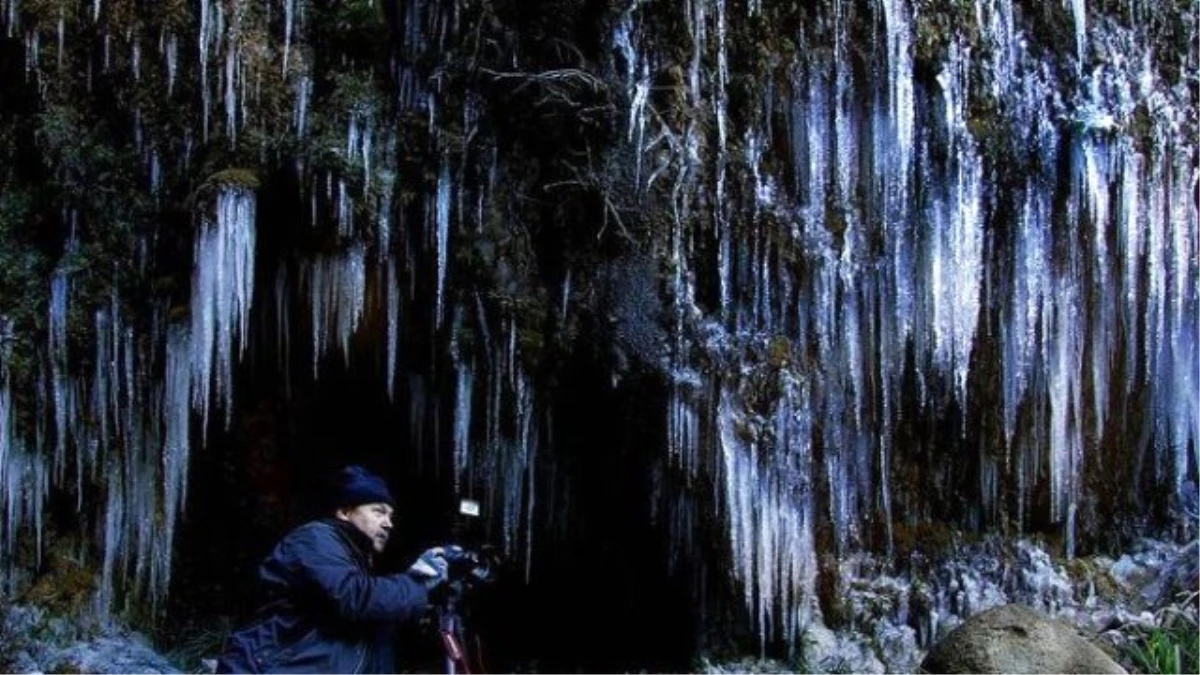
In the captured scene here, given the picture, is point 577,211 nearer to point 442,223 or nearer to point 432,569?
point 442,223

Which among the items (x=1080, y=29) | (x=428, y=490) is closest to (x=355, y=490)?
(x=428, y=490)

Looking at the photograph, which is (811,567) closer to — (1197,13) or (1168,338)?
(1168,338)

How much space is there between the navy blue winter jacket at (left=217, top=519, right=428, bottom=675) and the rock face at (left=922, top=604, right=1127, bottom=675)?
3057 mm

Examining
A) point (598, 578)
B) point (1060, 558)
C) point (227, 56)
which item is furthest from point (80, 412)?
point (1060, 558)

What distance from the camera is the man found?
167 inches

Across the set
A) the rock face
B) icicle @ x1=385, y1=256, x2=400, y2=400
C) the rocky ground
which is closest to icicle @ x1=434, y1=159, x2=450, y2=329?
icicle @ x1=385, y1=256, x2=400, y2=400

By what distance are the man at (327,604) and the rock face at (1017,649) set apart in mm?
3008

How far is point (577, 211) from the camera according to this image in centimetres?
654

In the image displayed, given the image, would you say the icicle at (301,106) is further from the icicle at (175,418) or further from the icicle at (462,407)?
the icicle at (462,407)

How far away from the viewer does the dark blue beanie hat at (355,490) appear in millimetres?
4461

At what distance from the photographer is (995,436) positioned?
25.0 ft

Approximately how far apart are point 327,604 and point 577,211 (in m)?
2.83

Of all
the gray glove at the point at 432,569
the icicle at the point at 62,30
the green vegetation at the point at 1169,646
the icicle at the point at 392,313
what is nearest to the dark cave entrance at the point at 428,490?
the icicle at the point at 392,313

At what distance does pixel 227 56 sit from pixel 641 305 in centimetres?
238
